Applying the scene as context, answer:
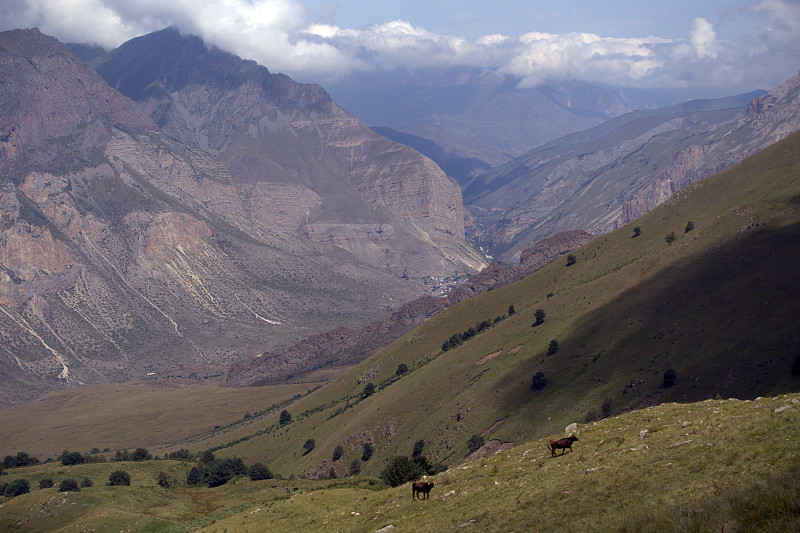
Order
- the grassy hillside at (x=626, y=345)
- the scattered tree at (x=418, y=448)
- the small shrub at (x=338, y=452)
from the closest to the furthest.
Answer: the grassy hillside at (x=626, y=345) → the scattered tree at (x=418, y=448) → the small shrub at (x=338, y=452)

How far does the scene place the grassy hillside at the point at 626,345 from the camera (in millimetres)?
64625

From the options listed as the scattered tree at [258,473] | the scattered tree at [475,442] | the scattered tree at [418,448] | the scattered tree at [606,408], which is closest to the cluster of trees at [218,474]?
the scattered tree at [258,473]

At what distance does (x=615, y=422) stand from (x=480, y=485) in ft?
31.6

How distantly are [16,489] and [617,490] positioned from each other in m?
63.3

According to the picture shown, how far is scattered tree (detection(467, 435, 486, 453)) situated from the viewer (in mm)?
71688

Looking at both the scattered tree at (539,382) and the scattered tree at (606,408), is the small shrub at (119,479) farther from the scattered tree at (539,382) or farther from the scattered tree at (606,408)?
the scattered tree at (606,408)

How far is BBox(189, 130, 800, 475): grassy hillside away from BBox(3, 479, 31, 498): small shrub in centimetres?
3669

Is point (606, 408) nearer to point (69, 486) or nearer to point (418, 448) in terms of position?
point (418, 448)

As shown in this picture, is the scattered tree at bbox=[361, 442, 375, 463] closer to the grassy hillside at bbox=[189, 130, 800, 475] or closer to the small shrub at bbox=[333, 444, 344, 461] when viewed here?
the grassy hillside at bbox=[189, 130, 800, 475]

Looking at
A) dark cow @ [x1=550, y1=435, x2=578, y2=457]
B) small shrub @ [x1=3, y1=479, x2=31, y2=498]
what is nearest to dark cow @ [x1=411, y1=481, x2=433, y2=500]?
dark cow @ [x1=550, y1=435, x2=578, y2=457]

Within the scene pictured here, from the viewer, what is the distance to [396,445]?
3408 inches

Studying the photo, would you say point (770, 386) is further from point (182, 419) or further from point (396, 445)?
point (182, 419)

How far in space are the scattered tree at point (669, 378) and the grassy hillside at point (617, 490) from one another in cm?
3008

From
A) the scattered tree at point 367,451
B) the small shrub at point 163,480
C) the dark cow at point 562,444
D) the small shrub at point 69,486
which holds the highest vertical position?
the dark cow at point 562,444
